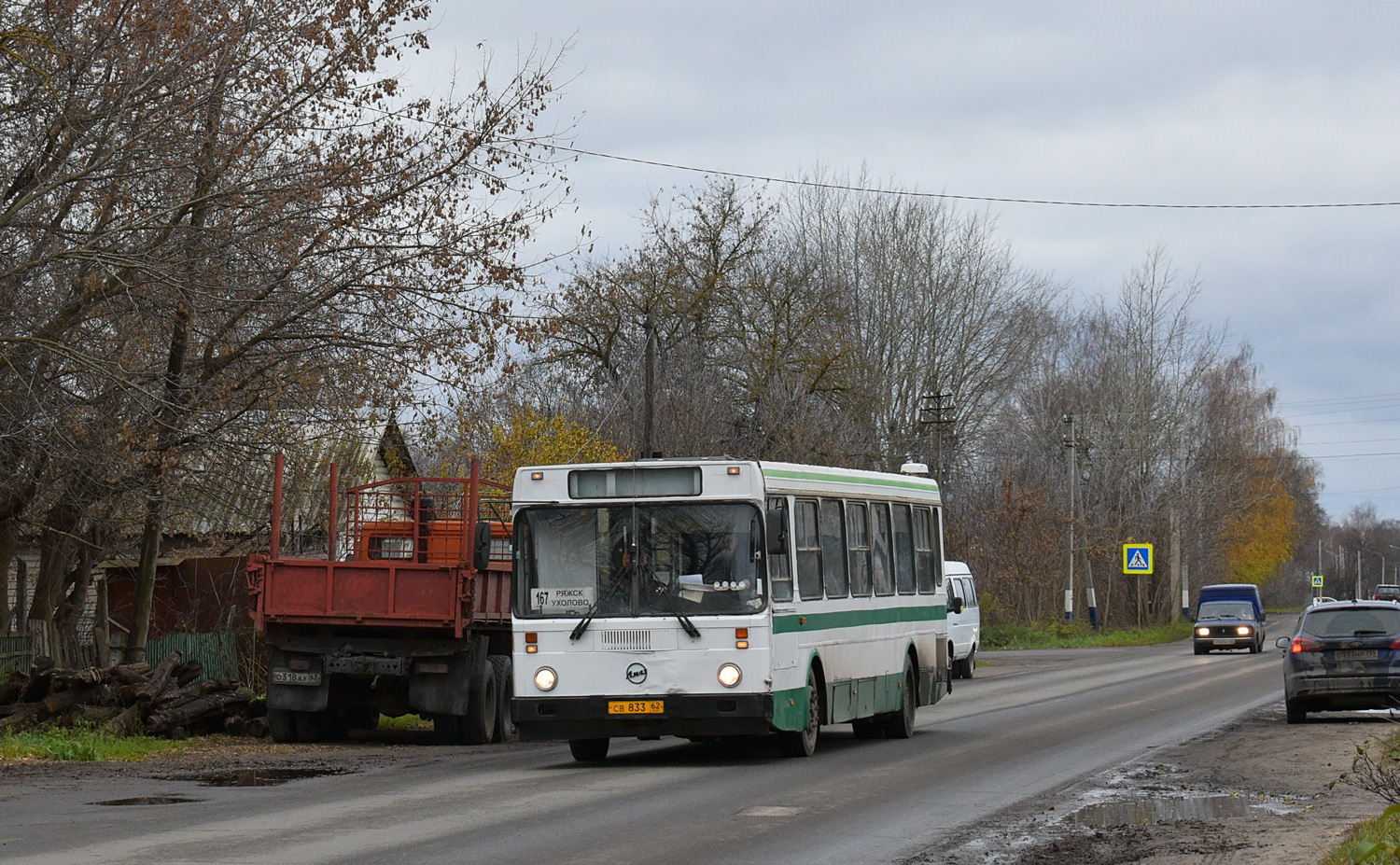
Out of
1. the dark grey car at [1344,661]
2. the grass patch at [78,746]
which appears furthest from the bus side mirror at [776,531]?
the dark grey car at [1344,661]

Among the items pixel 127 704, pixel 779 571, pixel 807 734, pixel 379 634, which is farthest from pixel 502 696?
pixel 779 571

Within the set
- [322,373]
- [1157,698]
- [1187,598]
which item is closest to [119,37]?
[322,373]

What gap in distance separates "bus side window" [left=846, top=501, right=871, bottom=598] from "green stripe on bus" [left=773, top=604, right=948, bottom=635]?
261mm

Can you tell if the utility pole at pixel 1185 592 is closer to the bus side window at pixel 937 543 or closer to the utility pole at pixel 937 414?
the utility pole at pixel 937 414

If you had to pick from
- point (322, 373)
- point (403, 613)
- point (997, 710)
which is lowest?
point (997, 710)

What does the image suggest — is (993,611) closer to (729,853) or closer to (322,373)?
(322,373)

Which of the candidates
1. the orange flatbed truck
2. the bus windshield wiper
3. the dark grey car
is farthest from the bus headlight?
the dark grey car

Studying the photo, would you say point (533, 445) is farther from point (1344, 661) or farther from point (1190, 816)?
point (1190, 816)

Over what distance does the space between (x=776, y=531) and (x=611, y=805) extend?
146 inches

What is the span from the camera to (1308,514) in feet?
421

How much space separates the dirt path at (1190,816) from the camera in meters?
9.78

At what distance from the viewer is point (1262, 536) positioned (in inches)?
3688

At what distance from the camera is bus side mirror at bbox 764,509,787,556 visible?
48.8ft

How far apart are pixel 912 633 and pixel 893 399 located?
37.9m
